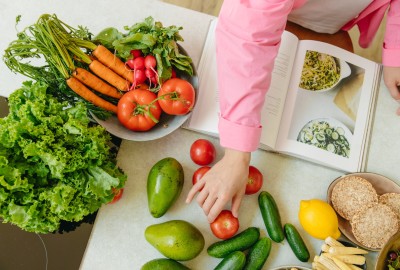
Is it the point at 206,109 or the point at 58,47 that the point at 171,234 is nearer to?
the point at 206,109

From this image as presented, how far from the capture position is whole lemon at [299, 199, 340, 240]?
927 mm

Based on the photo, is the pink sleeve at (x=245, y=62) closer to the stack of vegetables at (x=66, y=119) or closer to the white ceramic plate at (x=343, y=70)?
the stack of vegetables at (x=66, y=119)

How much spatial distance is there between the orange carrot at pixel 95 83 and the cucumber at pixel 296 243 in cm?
49

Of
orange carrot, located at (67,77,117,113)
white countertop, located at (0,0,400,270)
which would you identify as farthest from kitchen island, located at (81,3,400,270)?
orange carrot, located at (67,77,117,113)

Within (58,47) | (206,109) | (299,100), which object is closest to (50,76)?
(58,47)

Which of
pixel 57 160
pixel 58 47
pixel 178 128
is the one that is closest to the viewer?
pixel 57 160

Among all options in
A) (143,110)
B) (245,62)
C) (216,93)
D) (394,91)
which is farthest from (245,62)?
(394,91)

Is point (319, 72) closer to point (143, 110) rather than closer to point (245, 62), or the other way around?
point (245, 62)

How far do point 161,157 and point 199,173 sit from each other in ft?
0.35

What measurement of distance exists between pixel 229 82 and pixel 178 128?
0.58 ft

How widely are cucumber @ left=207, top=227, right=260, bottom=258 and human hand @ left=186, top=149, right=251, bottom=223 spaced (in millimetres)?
50

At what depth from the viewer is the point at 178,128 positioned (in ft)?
3.39

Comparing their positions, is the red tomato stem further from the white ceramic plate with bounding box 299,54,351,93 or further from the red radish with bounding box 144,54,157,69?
the white ceramic plate with bounding box 299,54,351,93

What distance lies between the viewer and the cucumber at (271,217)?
37.5 inches
